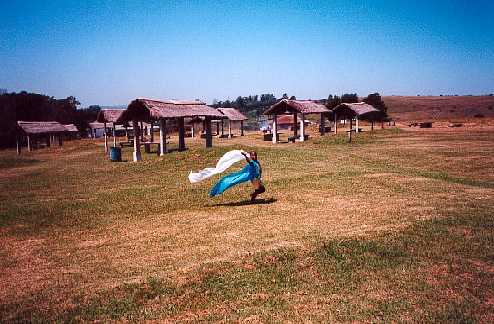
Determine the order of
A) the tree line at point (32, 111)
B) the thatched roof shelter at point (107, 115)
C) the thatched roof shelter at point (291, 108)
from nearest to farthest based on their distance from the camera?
1. the thatched roof shelter at point (291, 108)
2. the thatched roof shelter at point (107, 115)
3. the tree line at point (32, 111)

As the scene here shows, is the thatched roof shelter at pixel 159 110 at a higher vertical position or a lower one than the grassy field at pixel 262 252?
higher

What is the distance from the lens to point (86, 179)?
2111 centimetres

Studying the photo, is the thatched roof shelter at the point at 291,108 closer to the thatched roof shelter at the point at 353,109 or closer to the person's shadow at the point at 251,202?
the thatched roof shelter at the point at 353,109

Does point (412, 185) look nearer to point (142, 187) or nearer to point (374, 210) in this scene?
point (374, 210)

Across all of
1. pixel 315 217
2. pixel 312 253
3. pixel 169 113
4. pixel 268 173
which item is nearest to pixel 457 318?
pixel 312 253

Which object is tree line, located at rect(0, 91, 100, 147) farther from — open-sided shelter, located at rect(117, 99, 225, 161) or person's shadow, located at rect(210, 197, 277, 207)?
person's shadow, located at rect(210, 197, 277, 207)

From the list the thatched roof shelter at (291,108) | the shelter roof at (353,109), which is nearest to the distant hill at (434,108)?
the shelter roof at (353,109)

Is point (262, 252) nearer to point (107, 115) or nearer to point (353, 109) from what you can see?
point (353, 109)

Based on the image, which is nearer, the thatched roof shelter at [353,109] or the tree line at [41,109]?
the thatched roof shelter at [353,109]

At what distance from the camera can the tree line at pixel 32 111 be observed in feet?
184

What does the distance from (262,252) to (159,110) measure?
20833mm

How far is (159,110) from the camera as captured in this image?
27.1m

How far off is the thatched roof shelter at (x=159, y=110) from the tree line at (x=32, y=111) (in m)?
33.0

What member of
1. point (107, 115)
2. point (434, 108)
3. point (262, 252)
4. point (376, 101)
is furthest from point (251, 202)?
point (434, 108)
